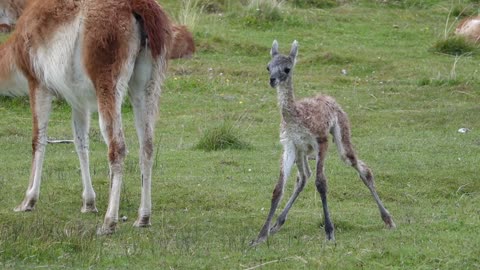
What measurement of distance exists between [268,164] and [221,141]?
3.29ft

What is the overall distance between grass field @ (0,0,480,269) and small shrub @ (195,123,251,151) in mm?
148

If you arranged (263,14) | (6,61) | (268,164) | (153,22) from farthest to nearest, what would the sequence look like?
(263,14) < (268,164) < (6,61) < (153,22)

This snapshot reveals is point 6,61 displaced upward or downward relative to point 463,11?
upward

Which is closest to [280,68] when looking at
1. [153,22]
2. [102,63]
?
[153,22]

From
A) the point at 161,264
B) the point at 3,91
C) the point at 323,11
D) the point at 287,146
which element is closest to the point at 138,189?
the point at 3,91

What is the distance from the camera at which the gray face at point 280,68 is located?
791 centimetres

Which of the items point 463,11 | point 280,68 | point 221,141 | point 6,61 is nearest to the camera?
point 280,68

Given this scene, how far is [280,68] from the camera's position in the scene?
312 inches

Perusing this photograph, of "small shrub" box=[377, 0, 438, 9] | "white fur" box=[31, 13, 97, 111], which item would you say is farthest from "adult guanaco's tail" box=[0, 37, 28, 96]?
"small shrub" box=[377, 0, 438, 9]

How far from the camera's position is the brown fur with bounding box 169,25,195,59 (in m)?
16.8

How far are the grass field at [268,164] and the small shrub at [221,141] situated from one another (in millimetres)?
148

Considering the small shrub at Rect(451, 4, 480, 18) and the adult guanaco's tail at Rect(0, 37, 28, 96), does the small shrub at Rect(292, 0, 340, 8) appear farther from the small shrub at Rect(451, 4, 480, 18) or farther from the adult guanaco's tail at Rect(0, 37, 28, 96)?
the adult guanaco's tail at Rect(0, 37, 28, 96)

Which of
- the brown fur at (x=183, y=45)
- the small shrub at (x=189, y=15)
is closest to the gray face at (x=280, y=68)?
the brown fur at (x=183, y=45)

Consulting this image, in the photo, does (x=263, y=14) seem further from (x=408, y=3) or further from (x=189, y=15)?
(x=408, y=3)
